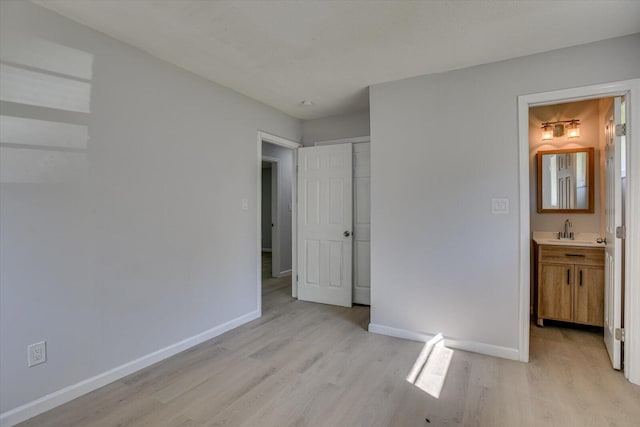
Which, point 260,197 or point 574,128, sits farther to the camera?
point 260,197

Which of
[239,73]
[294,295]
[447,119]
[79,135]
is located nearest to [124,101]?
[79,135]

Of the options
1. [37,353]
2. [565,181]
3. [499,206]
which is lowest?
[37,353]

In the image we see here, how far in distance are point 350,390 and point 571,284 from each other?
2.53 m

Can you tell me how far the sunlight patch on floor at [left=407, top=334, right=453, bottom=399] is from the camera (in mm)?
2232

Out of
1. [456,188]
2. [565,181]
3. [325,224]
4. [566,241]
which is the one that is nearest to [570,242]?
[566,241]

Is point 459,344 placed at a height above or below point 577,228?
below

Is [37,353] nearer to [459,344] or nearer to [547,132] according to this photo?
[459,344]

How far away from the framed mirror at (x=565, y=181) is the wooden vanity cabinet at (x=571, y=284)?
67 centimetres

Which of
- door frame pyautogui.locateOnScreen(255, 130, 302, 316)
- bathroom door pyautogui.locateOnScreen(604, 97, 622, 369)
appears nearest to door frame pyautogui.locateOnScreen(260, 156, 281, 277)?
door frame pyautogui.locateOnScreen(255, 130, 302, 316)

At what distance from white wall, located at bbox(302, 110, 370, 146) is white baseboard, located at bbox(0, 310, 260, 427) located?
271cm

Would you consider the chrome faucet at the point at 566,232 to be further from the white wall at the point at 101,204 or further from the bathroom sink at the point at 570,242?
the white wall at the point at 101,204

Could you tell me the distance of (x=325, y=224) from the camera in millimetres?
4227

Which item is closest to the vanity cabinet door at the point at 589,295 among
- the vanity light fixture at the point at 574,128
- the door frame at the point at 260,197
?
the vanity light fixture at the point at 574,128

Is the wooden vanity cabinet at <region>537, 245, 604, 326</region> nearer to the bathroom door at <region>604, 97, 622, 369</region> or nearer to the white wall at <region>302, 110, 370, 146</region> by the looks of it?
the bathroom door at <region>604, 97, 622, 369</region>
